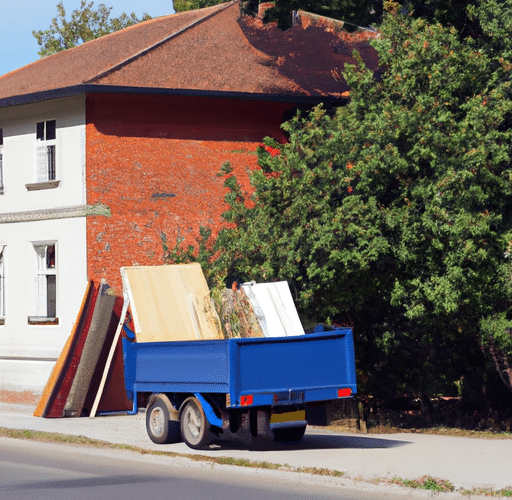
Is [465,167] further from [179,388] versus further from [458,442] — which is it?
[179,388]

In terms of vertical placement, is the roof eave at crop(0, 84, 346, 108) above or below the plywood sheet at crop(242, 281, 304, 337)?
above

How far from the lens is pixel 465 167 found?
16.0 m

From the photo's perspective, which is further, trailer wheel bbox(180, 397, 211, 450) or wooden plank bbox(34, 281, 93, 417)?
wooden plank bbox(34, 281, 93, 417)

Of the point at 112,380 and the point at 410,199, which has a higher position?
the point at 410,199

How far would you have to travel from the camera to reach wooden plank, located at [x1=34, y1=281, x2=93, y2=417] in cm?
2058

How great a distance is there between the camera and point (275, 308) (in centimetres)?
1617

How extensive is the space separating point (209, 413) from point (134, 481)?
267cm

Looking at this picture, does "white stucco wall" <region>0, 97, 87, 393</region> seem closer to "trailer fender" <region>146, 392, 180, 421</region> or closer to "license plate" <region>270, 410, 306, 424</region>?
"trailer fender" <region>146, 392, 180, 421</region>

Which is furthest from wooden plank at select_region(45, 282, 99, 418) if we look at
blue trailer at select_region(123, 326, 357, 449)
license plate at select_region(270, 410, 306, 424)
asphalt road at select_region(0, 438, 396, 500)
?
license plate at select_region(270, 410, 306, 424)

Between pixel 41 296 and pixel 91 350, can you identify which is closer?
pixel 91 350

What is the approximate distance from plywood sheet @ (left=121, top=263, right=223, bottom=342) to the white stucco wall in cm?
468

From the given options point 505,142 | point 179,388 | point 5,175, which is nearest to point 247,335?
point 179,388

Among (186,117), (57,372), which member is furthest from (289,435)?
(186,117)

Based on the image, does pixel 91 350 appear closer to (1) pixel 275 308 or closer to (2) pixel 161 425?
(2) pixel 161 425
